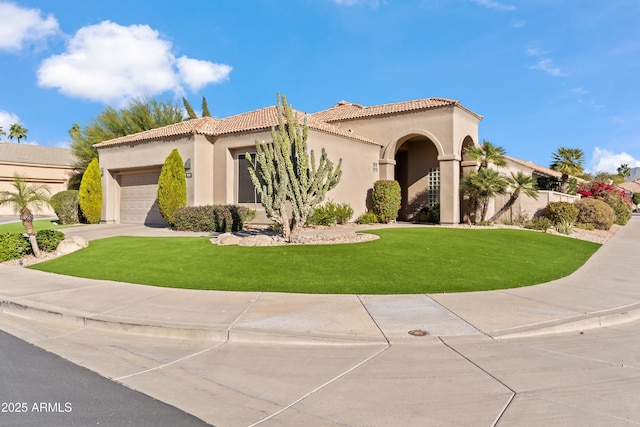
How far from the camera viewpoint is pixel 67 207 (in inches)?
947

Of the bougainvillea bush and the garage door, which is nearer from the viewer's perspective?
the garage door

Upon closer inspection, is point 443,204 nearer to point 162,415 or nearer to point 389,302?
point 389,302

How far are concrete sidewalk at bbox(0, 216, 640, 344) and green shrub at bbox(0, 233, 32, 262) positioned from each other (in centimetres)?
411

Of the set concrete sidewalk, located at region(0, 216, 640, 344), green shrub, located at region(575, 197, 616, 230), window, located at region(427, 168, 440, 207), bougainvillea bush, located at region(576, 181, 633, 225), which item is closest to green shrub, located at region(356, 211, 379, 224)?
window, located at region(427, 168, 440, 207)

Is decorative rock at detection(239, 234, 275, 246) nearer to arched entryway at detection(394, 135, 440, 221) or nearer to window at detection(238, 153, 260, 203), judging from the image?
window at detection(238, 153, 260, 203)

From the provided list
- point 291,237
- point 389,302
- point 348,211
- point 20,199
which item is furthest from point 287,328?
point 348,211

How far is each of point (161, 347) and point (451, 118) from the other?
58.1ft

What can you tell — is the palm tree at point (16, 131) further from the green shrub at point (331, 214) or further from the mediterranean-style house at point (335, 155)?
the green shrub at point (331, 214)

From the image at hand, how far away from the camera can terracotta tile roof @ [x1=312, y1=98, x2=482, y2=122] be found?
823 inches

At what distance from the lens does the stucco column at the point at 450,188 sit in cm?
2053

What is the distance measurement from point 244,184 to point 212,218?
2607mm

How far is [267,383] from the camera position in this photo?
454 cm

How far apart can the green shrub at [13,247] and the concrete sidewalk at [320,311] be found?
4112 mm

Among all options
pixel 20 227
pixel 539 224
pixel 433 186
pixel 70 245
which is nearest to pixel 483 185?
pixel 539 224
